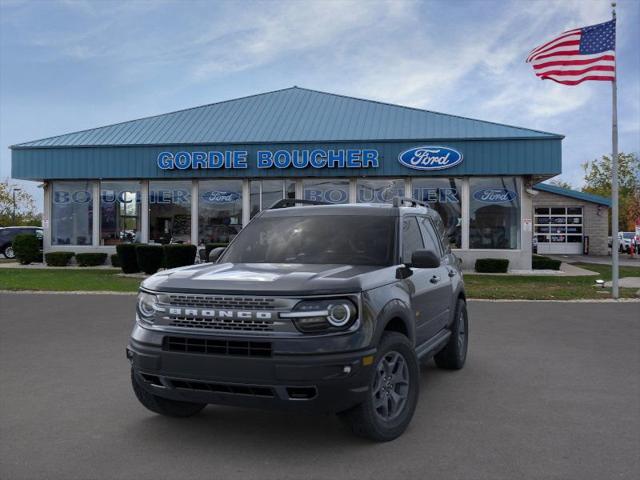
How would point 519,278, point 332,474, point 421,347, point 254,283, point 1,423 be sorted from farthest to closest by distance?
point 519,278
point 421,347
point 1,423
point 254,283
point 332,474

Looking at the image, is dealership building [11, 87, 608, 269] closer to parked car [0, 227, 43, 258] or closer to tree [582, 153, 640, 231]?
parked car [0, 227, 43, 258]

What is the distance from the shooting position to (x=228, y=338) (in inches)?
165

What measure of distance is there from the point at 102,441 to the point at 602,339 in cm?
749

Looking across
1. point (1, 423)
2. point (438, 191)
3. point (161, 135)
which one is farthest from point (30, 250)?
point (1, 423)

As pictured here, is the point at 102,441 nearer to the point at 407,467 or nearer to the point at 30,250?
the point at 407,467

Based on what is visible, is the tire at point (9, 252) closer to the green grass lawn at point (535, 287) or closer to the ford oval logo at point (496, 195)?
the ford oval logo at point (496, 195)

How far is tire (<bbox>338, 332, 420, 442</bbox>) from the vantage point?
14.3 ft

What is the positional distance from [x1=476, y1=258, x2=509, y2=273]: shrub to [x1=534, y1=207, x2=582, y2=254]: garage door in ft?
56.8

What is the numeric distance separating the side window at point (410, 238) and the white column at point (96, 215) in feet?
74.7

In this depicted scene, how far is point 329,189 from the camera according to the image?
24.8 meters

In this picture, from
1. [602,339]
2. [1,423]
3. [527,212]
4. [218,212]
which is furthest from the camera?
[218,212]

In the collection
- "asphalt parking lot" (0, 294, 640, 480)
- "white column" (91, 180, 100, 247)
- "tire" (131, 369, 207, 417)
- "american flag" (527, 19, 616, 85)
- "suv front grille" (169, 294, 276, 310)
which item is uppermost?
"american flag" (527, 19, 616, 85)

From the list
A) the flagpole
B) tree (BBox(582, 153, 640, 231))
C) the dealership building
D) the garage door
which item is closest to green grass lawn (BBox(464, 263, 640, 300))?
the flagpole

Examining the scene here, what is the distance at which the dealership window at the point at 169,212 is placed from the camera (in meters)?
25.9
